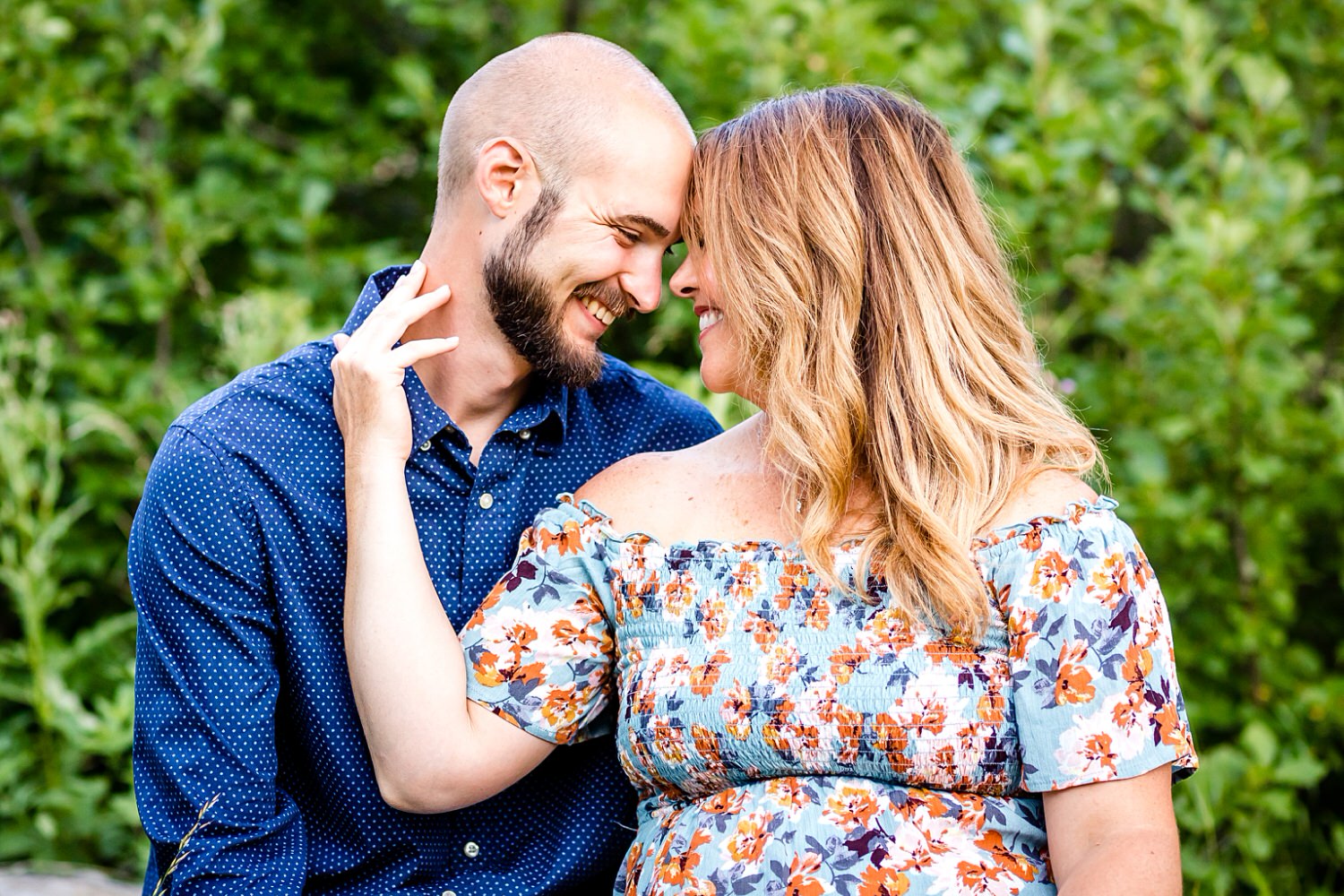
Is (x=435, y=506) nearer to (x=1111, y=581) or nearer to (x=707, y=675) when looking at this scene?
(x=707, y=675)

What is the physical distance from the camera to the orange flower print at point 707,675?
6.38 ft

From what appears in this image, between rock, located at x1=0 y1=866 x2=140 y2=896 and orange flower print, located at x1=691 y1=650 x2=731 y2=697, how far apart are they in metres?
1.64

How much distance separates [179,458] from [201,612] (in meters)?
0.24

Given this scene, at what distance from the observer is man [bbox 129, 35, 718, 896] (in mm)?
2068

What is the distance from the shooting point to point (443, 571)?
2223 mm

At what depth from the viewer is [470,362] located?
7.61 ft

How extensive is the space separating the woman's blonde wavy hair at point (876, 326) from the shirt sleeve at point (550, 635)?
0.35 m

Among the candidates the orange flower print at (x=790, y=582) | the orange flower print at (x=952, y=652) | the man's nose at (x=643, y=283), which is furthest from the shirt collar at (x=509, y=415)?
the orange flower print at (x=952, y=652)

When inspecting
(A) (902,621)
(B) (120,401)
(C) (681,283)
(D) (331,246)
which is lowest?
(B) (120,401)

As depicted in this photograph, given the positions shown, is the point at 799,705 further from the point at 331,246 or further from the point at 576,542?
the point at 331,246

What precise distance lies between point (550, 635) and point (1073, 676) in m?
0.78

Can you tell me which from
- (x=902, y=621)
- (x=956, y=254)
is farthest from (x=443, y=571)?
(x=956, y=254)

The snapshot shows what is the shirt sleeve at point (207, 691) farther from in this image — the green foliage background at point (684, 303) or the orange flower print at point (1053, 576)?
the orange flower print at point (1053, 576)

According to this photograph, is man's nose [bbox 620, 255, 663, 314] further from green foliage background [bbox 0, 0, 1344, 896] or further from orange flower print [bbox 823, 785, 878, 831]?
orange flower print [bbox 823, 785, 878, 831]
